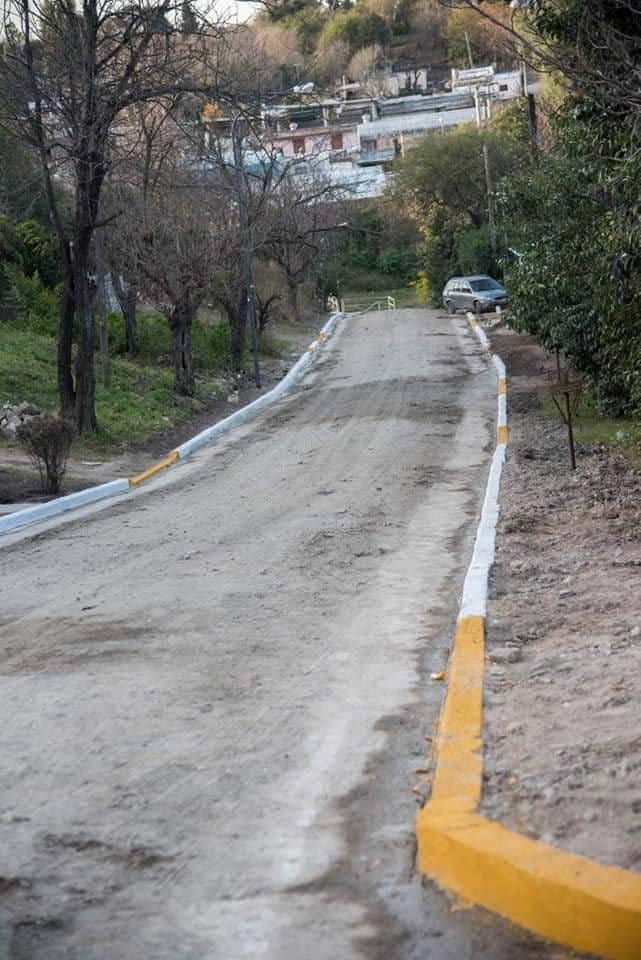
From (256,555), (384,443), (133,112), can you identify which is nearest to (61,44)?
(133,112)

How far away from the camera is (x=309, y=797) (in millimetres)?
5410

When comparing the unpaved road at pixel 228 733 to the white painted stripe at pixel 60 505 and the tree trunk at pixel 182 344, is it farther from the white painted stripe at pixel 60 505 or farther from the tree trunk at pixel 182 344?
the tree trunk at pixel 182 344

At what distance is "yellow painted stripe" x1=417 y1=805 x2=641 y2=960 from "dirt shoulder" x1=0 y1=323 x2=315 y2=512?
13.6 metres

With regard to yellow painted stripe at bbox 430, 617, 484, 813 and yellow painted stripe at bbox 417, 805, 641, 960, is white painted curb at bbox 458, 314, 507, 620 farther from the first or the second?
yellow painted stripe at bbox 417, 805, 641, 960

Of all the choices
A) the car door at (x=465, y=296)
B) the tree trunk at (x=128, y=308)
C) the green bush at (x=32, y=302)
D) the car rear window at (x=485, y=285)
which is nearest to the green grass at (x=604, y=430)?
the tree trunk at (x=128, y=308)

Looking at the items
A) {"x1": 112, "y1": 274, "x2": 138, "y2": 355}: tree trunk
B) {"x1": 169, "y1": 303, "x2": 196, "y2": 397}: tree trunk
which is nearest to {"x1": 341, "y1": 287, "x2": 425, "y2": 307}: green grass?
{"x1": 112, "y1": 274, "x2": 138, "y2": 355}: tree trunk

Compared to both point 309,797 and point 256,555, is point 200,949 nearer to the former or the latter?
point 309,797

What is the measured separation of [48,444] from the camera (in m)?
19.0

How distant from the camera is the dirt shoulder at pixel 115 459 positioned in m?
19.6

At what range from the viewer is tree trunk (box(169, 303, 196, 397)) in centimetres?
3316

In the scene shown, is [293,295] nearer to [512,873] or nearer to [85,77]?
[85,77]

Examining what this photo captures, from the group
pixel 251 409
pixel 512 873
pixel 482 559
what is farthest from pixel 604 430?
pixel 512 873

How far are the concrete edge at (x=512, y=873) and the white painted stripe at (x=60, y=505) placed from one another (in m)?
11.0

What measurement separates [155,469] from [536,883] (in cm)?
1888
